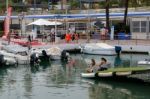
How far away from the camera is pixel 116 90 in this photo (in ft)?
115

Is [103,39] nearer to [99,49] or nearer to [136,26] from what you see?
[136,26]

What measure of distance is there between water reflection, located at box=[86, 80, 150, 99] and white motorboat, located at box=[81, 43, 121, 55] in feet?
63.8

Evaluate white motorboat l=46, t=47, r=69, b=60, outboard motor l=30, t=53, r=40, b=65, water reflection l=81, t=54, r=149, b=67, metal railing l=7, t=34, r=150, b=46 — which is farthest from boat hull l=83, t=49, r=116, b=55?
outboard motor l=30, t=53, r=40, b=65

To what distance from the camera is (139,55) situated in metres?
57.5

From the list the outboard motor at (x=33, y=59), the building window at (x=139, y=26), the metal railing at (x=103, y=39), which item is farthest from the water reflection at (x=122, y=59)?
the building window at (x=139, y=26)

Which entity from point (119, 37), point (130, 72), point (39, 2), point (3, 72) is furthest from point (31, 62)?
point (39, 2)

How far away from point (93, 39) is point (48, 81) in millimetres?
29410

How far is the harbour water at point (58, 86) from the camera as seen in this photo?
108 feet

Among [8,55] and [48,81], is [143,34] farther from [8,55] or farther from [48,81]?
[48,81]

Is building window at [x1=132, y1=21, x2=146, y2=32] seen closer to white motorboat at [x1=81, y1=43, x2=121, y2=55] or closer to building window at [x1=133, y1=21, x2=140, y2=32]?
building window at [x1=133, y1=21, x2=140, y2=32]

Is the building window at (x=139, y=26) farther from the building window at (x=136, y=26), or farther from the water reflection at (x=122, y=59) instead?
the water reflection at (x=122, y=59)

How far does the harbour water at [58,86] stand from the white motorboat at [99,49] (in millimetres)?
9476

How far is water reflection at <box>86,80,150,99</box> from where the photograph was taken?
32812 millimetres

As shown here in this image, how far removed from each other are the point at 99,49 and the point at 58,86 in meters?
22.3
